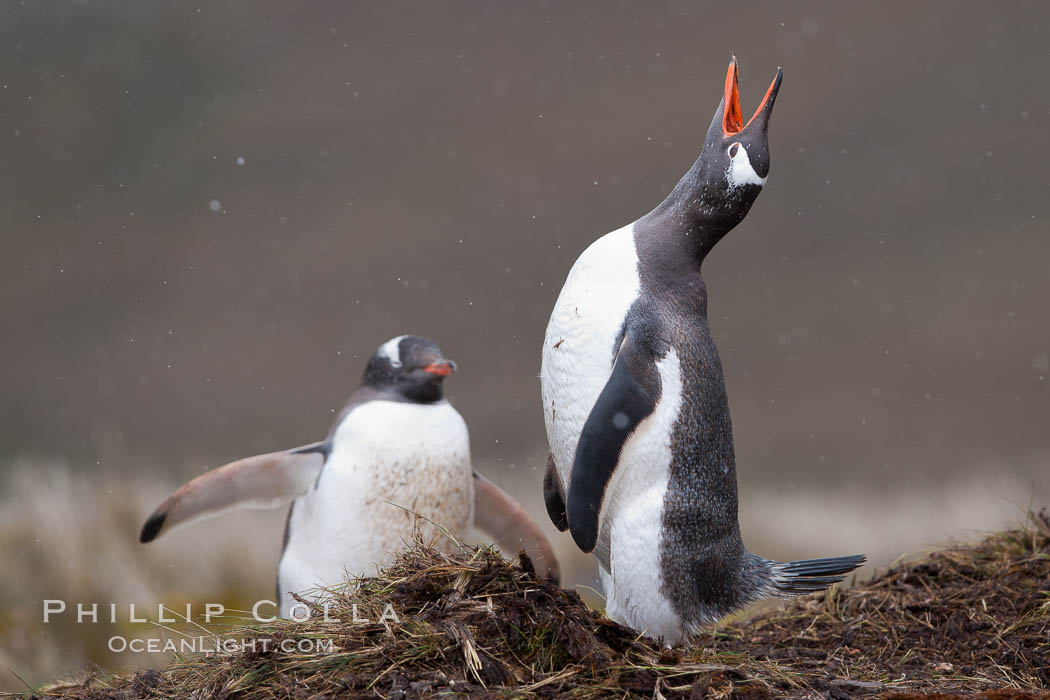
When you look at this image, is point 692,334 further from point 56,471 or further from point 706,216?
point 56,471

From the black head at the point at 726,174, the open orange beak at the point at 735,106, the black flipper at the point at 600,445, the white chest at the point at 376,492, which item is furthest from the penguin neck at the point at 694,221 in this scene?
the white chest at the point at 376,492

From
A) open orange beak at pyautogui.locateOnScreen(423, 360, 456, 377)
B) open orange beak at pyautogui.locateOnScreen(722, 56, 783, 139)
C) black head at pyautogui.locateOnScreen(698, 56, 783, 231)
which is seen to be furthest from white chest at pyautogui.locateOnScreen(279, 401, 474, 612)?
open orange beak at pyautogui.locateOnScreen(722, 56, 783, 139)

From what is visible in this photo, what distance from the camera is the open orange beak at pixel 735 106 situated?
243 cm

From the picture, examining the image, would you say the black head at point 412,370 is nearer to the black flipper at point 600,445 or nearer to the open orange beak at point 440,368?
the open orange beak at point 440,368

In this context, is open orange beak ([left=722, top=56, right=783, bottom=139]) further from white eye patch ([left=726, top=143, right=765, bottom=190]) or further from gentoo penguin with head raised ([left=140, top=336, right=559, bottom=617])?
gentoo penguin with head raised ([left=140, top=336, right=559, bottom=617])

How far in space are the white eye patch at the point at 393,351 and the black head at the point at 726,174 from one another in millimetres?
1222

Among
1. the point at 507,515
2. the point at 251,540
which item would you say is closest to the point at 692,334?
the point at 507,515

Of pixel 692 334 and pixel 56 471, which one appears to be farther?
pixel 56 471

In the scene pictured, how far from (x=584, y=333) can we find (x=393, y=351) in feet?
3.70

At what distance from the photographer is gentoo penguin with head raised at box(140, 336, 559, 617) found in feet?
10.1

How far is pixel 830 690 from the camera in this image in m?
1.92

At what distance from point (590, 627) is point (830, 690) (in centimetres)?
52


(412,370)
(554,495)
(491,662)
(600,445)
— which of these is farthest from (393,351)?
(491,662)

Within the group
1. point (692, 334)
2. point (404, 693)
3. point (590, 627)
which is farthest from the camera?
point (692, 334)
